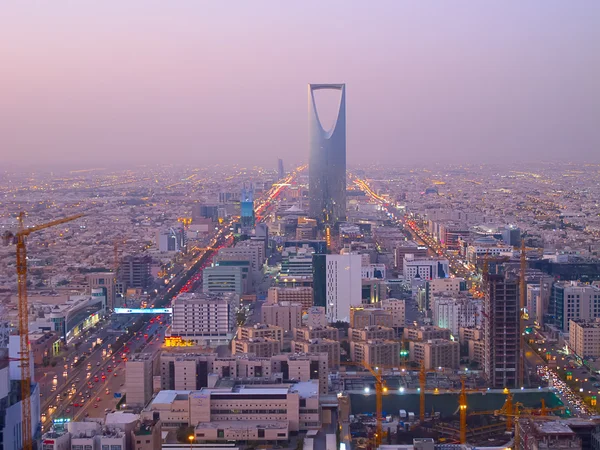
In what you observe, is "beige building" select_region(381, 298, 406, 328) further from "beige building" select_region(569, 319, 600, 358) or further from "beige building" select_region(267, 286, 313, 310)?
"beige building" select_region(569, 319, 600, 358)

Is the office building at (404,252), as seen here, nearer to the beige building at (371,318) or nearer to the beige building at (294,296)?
the beige building at (294,296)

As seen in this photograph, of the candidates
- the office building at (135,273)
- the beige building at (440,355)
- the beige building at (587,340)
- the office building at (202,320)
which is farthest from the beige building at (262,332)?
the office building at (135,273)

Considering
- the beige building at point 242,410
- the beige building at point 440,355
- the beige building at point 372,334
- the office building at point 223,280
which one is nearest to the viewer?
the beige building at point 242,410

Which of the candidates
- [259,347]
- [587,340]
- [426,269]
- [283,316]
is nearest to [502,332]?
[587,340]

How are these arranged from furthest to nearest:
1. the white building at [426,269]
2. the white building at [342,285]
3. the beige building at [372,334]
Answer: the white building at [426,269] < the white building at [342,285] < the beige building at [372,334]

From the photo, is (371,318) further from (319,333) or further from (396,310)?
(319,333)

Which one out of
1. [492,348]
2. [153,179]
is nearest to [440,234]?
[492,348]

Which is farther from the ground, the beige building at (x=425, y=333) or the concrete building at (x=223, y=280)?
the concrete building at (x=223, y=280)
